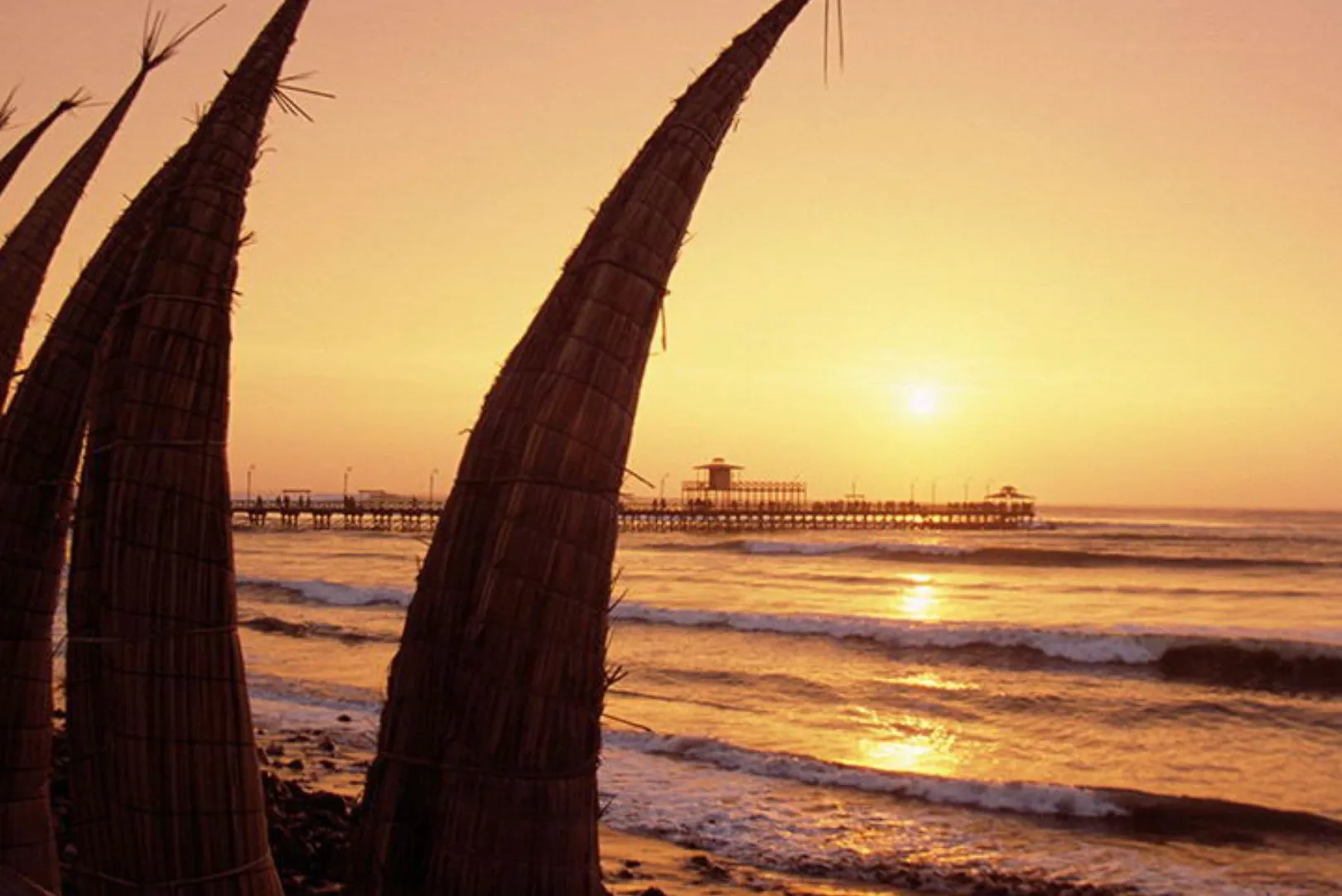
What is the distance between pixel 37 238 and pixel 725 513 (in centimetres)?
7944

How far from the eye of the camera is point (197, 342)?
411 cm

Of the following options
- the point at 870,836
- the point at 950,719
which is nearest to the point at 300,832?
the point at 870,836

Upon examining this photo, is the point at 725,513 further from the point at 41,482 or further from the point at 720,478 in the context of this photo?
the point at 41,482

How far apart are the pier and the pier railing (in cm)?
7

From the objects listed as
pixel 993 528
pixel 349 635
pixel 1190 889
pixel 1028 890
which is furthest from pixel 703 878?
pixel 993 528

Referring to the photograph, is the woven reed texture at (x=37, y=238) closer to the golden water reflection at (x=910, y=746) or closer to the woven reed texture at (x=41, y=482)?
the woven reed texture at (x=41, y=482)

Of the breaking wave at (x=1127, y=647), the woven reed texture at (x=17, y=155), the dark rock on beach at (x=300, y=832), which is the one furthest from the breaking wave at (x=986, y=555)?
the woven reed texture at (x=17, y=155)

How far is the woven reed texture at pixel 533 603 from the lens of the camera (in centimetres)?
424

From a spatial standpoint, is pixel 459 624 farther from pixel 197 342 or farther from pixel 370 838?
pixel 197 342

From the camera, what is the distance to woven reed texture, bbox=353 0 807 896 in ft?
13.9

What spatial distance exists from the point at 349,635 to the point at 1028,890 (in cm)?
1989

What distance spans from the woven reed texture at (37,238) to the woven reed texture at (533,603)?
124 inches

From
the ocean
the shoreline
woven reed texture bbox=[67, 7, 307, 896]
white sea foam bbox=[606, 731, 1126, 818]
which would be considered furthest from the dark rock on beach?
white sea foam bbox=[606, 731, 1126, 818]

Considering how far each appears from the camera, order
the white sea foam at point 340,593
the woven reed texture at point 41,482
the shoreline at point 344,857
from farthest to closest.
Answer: the white sea foam at point 340,593
the shoreline at point 344,857
the woven reed texture at point 41,482
